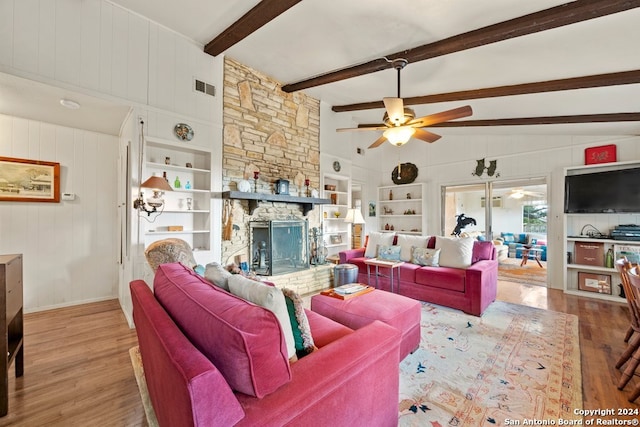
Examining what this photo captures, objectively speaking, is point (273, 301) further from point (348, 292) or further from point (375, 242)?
point (375, 242)

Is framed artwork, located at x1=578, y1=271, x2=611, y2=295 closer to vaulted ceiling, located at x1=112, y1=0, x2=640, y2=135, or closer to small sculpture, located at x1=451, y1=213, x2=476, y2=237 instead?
small sculpture, located at x1=451, y1=213, x2=476, y2=237

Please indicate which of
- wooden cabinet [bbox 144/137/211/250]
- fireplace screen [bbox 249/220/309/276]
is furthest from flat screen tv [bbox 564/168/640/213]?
wooden cabinet [bbox 144/137/211/250]

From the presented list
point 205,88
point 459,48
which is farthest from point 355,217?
point 205,88

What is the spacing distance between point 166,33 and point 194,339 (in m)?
4.02

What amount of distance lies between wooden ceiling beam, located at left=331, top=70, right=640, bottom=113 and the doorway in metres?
2.69

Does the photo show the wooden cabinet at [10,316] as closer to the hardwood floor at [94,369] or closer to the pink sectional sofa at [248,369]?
the hardwood floor at [94,369]

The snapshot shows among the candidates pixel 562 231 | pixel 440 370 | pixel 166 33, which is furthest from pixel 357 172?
pixel 440 370

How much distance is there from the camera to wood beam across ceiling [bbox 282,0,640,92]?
83.7 inches

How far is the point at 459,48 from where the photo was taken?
9.62ft

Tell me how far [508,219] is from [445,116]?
4794 mm

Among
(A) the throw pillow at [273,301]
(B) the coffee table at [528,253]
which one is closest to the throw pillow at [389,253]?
(A) the throw pillow at [273,301]

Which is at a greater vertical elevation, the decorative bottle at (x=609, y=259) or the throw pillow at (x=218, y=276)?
the throw pillow at (x=218, y=276)

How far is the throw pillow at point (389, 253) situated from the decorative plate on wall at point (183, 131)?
356 centimetres

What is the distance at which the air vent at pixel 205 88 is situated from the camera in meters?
3.90
